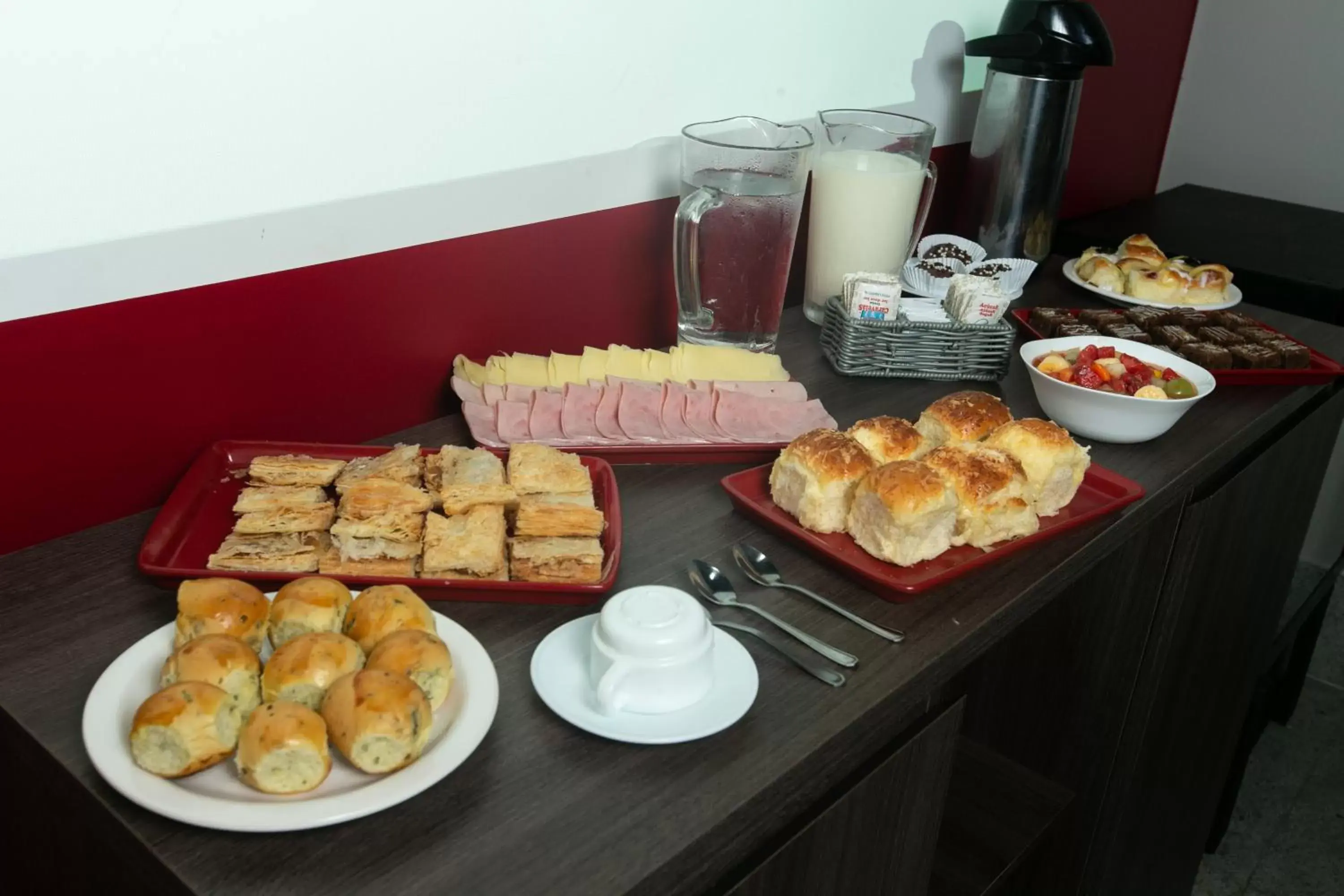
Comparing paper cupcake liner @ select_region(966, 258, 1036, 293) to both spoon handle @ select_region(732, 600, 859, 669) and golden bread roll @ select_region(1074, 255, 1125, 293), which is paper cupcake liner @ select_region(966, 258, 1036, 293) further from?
spoon handle @ select_region(732, 600, 859, 669)

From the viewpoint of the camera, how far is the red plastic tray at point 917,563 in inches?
37.1

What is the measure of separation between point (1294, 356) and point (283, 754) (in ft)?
4.32

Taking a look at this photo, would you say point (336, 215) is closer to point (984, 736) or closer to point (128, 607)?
point (128, 607)

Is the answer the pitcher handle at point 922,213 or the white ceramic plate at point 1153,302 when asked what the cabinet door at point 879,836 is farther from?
the white ceramic plate at point 1153,302

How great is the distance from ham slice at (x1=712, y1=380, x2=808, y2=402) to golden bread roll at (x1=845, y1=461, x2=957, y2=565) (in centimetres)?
26

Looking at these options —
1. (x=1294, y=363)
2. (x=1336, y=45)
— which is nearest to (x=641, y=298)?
(x=1294, y=363)

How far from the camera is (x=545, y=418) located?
1143 mm

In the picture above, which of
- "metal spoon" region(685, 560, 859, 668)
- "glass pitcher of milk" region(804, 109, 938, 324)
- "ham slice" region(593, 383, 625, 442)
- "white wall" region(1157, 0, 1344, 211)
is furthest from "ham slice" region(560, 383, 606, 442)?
"white wall" region(1157, 0, 1344, 211)

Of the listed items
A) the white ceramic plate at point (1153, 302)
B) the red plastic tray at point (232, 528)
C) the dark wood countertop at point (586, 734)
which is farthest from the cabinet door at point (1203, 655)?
the red plastic tray at point (232, 528)

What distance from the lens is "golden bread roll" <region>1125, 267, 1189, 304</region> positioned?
167 centimetres

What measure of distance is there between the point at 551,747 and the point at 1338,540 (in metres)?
2.46

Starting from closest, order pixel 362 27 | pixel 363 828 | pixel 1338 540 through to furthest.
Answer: pixel 363 828
pixel 362 27
pixel 1338 540

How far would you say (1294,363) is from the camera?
4.70 feet

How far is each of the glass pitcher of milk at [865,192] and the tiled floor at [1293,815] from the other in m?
1.27
